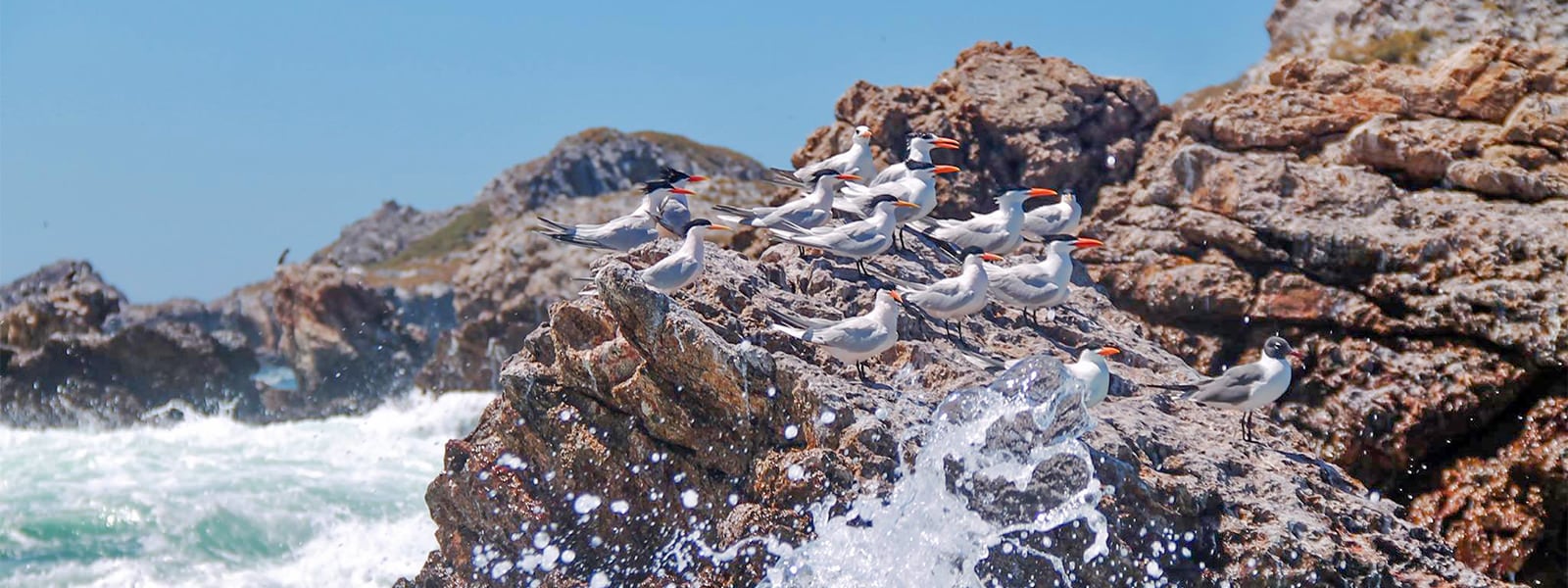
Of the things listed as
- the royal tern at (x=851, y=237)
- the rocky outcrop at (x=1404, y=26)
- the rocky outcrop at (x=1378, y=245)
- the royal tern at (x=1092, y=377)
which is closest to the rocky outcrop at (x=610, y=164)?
Result: the rocky outcrop at (x=1404, y=26)

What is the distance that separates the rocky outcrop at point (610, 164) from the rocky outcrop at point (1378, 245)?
58.1m

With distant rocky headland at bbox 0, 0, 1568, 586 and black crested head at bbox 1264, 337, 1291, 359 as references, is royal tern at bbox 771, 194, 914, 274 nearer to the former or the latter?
distant rocky headland at bbox 0, 0, 1568, 586

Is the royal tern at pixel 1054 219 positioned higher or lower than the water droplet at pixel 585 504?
higher

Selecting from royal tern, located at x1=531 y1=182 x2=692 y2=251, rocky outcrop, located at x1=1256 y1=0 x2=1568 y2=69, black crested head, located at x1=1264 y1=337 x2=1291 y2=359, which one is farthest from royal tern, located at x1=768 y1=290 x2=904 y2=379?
rocky outcrop, located at x1=1256 y1=0 x2=1568 y2=69

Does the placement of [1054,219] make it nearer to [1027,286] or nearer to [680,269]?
[1027,286]

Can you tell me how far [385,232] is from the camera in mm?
98062

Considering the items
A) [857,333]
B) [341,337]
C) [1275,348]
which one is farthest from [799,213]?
[341,337]

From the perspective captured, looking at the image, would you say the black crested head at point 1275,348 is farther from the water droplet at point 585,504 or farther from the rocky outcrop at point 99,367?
the rocky outcrop at point 99,367

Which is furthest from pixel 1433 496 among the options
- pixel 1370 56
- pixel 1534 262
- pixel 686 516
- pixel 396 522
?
pixel 1370 56

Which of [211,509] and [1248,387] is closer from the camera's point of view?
[1248,387]

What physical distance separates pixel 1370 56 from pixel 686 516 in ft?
93.7

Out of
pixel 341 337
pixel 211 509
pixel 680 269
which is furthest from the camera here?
pixel 341 337

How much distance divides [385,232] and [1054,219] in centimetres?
9074

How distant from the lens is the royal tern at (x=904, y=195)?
11.9 meters
